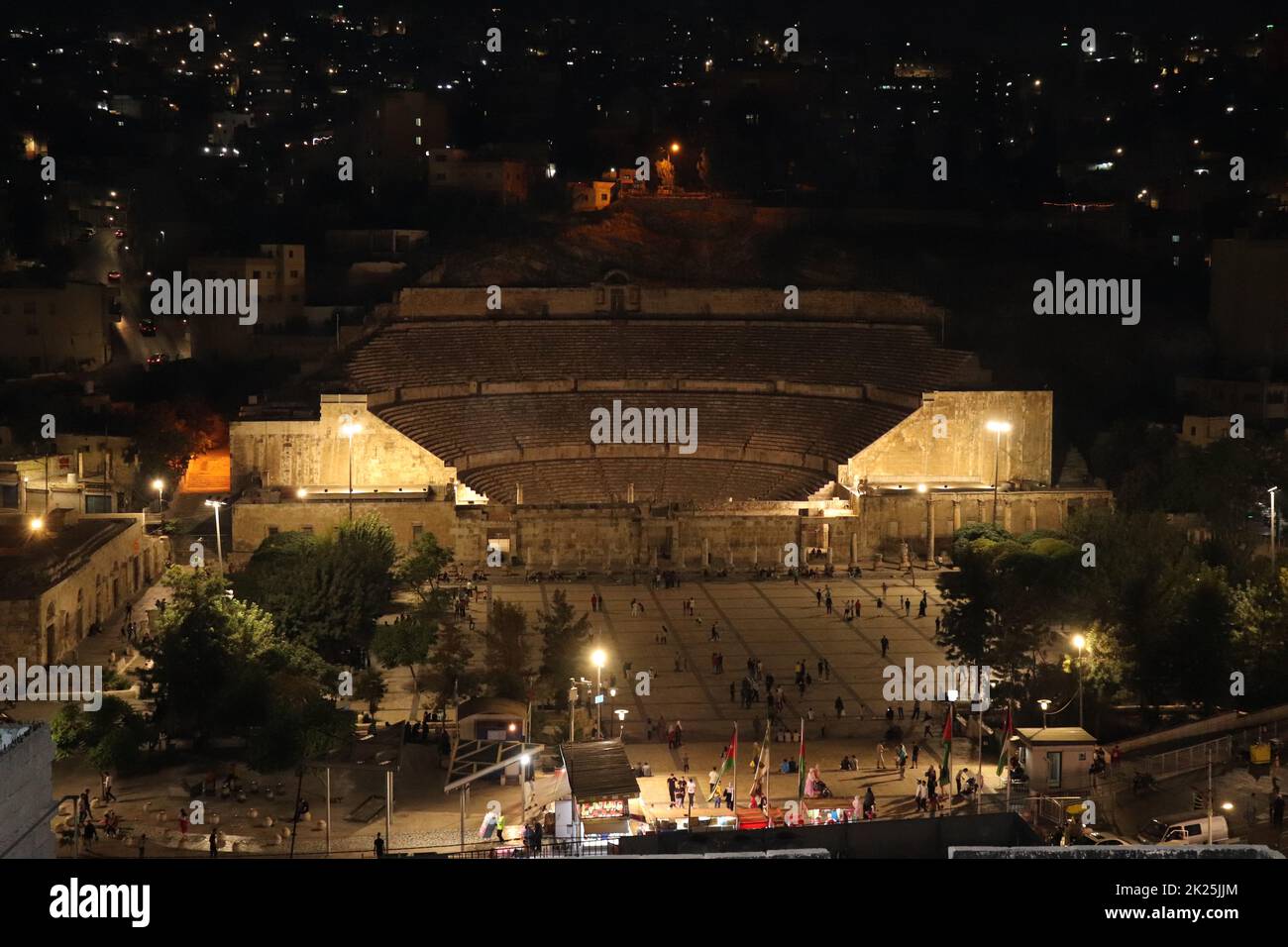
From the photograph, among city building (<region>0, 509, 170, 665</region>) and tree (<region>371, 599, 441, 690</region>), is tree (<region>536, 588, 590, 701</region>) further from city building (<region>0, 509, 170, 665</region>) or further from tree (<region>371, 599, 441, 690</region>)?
city building (<region>0, 509, 170, 665</region>)

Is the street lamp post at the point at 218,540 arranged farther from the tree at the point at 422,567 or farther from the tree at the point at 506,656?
the tree at the point at 506,656

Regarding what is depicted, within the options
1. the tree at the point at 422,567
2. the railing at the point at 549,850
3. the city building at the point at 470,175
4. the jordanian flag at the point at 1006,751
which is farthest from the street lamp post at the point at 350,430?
the railing at the point at 549,850

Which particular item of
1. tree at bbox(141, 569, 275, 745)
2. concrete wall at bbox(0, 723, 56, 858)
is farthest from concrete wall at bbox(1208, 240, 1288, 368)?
concrete wall at bbox(0, 723, 56, 858)

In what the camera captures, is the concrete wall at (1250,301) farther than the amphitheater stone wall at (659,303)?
Yes

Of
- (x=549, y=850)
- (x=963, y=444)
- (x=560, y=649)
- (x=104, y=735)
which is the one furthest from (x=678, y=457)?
(x=549, y=850)
